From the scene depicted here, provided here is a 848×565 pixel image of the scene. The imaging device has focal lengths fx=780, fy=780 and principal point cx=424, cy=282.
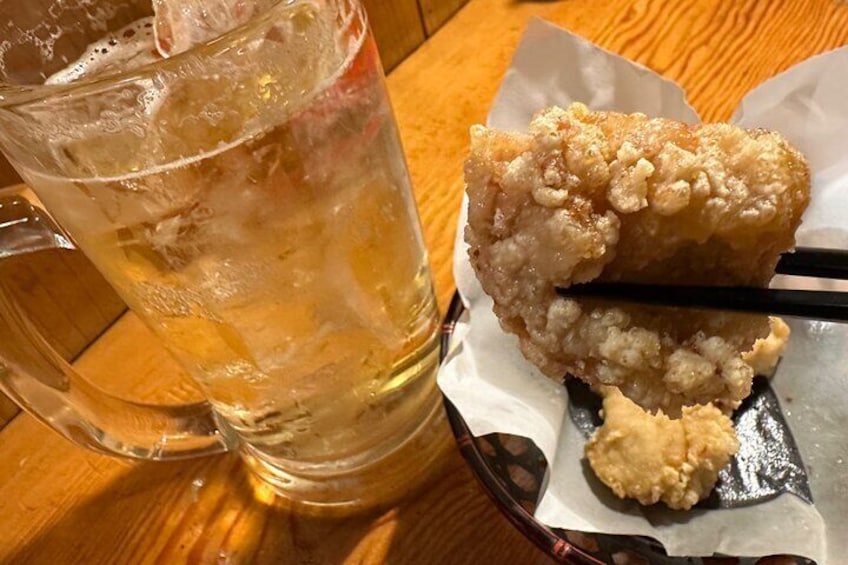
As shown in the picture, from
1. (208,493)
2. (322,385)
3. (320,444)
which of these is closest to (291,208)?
(322,385)

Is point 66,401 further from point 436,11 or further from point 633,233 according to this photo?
point 436,11

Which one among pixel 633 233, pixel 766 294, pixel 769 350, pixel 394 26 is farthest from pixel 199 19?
pixel 394 26

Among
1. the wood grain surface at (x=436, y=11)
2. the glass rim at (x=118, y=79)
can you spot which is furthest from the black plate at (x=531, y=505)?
the wood grain surface at (x=436, y=11)

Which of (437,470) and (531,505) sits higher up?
(531,505)

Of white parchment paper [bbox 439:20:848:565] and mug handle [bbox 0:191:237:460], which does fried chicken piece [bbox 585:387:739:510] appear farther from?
mug handle [bbox 0:191:237:460]

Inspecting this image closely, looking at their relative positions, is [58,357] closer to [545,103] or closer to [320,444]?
[320,444]

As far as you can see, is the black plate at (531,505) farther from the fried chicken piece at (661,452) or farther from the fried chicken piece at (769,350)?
the fried chicken piece at (769,350)
